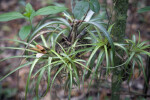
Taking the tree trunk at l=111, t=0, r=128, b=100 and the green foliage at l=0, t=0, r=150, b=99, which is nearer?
the green foliage at l=0, t=0, r=150, b=99

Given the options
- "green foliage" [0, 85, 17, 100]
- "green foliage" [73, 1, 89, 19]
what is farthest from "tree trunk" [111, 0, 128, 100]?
"green foliage" [0, 85, 17, 100]

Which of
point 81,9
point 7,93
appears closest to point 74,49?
point 81,9

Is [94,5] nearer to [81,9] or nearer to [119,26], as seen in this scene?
[81,9]

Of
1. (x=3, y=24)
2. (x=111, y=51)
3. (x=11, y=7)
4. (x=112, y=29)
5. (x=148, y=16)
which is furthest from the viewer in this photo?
(x=11, y=7)

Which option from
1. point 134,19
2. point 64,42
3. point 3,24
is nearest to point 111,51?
point 64,42

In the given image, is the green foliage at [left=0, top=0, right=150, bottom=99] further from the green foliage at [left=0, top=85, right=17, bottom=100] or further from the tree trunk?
the green foliage at [left=0, top=85, right=17, bottom=100]

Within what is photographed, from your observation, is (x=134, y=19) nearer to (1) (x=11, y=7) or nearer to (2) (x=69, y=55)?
(2) (x=69, y=55)

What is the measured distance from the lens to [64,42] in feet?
3.05

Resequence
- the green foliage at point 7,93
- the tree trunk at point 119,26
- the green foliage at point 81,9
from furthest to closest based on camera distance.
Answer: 1. the green foliage at point 7,93
2. the tree trunk at point 119,26
3. the green foliage at point 81,9

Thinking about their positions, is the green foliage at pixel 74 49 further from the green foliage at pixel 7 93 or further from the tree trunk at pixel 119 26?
the green foliage at pixel 7 93

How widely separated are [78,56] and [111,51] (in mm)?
195

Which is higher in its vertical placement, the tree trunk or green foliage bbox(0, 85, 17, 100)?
the tree trunk

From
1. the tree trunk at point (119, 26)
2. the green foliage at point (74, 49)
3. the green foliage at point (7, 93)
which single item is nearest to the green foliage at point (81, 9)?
the green foliage at point (74, 49)

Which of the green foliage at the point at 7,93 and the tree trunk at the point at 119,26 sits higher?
the tree trunk at the point at 119,26
